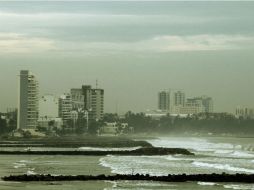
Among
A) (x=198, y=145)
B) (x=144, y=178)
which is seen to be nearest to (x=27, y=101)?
(x=198, y=145)

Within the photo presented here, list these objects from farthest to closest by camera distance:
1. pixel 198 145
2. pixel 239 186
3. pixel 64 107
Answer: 1. pixel 64 107
2. pixel 198 145
3. pixel 239 186

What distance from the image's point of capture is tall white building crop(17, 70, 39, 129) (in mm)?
148375

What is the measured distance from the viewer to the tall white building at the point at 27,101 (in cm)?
14838

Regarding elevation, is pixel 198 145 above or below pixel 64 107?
below

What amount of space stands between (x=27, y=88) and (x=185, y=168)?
11180cm

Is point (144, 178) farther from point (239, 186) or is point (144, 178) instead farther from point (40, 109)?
point (40, 109)

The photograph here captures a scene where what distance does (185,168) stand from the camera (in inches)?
1812

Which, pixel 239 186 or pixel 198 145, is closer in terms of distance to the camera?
pixel 239 186

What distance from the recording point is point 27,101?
153 meters

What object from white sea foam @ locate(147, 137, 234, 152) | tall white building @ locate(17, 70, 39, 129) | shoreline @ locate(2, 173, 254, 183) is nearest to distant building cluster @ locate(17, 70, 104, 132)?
tall white building @ locate(17, 70, 39, 129)

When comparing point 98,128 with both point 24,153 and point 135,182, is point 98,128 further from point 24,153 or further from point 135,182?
point 135,182

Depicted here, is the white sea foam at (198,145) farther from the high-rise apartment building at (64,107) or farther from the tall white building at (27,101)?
the high-rise apartment building at (64,107)

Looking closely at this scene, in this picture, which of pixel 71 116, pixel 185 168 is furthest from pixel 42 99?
pixel 185 168

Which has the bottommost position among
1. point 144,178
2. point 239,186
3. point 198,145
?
point 239,186
